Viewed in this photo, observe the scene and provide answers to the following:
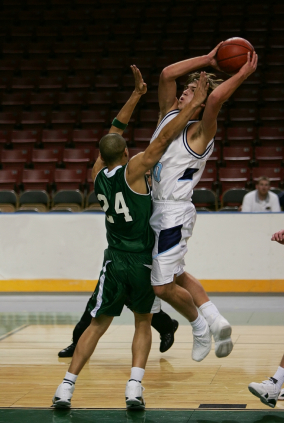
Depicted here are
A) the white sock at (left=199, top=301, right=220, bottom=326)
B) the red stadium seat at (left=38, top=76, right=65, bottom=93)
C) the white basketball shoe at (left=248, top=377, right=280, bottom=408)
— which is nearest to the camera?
the white basketball shoe at (left=248, top=377, right=280, bottom=408)

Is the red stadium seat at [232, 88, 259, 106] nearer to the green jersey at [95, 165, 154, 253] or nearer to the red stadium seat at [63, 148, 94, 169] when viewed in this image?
the red stadium seat at [63, 148, 94, 169]

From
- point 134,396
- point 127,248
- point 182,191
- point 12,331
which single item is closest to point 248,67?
point 182,191

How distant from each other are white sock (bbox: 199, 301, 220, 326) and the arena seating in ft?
17.4

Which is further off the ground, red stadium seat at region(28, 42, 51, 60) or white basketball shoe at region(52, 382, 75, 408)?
red stadium seat at region(28, 42, 51, 60)

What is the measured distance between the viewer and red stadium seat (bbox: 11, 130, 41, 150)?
1149 cm

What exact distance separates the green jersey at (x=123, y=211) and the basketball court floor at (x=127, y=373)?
936 mm

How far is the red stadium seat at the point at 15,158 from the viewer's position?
1091 cm

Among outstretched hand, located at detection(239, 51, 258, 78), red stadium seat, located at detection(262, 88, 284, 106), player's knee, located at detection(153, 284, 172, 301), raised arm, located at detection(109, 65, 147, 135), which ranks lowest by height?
player's knee, located at detection(153, 284, 172, 301)

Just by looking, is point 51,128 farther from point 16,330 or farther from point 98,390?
point 98,390

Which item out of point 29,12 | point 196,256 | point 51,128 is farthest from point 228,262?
point 29,12

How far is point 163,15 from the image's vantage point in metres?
14.5

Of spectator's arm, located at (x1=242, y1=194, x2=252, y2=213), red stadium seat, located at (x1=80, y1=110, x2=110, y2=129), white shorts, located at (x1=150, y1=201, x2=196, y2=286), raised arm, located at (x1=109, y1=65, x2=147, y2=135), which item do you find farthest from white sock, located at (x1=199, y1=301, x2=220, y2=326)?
red stadium seat, located at (x1=80, y1=110, x2=110, y2=129)

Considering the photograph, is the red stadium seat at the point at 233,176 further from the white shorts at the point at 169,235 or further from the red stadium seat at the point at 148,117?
the white shorts at the point at 169,235

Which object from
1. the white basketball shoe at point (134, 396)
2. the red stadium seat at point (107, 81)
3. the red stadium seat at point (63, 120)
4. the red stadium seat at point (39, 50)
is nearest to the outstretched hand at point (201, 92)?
the white basketball shoe at point (134, 396)
